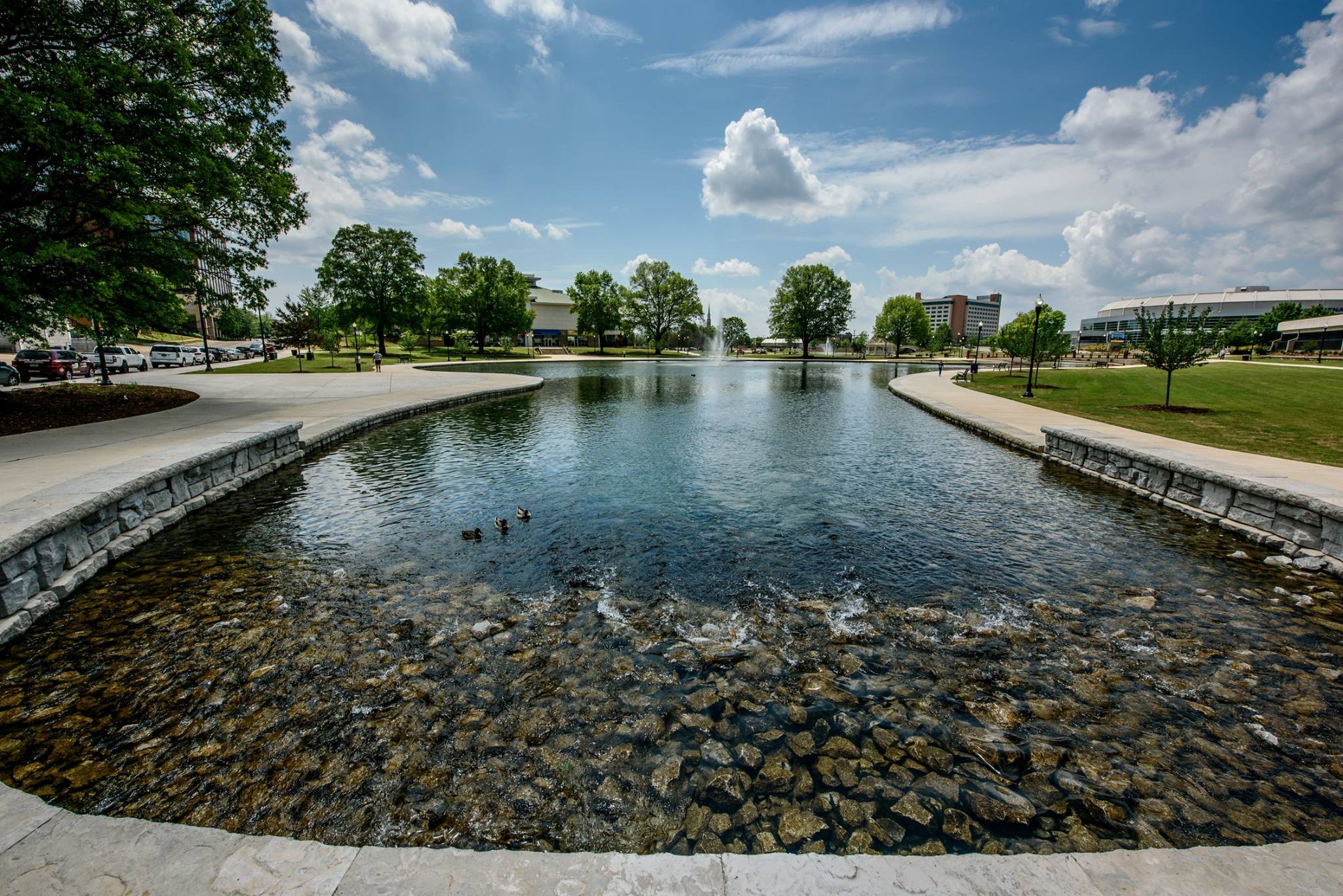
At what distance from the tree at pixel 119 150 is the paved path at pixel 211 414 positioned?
11.0ft

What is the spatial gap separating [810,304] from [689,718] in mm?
97914

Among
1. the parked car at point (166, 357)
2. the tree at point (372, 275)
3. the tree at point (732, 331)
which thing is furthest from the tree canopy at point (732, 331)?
the parked car at point (166, 357)

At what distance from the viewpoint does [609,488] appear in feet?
37.2

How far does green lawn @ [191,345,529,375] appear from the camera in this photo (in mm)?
41750

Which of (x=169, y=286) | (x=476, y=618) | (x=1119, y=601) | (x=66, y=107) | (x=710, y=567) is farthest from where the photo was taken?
(x=169, y=286)

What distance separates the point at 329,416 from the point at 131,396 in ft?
25.1

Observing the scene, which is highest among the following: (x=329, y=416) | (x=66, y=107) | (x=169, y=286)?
(x=66, y=107)

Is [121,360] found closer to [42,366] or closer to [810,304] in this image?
[42,366]

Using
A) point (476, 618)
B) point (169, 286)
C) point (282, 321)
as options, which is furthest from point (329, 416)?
point (282, 321)

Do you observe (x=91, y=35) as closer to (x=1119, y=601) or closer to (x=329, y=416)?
(x=329, y=416)

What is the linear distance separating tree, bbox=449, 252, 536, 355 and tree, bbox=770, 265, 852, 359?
1762 inches

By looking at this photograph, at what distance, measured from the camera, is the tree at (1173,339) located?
67.2ft

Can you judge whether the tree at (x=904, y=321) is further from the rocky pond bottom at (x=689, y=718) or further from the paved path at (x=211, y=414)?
the rocky pond bottom at (x=689, y=718)

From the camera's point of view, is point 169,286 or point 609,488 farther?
point 169,286
